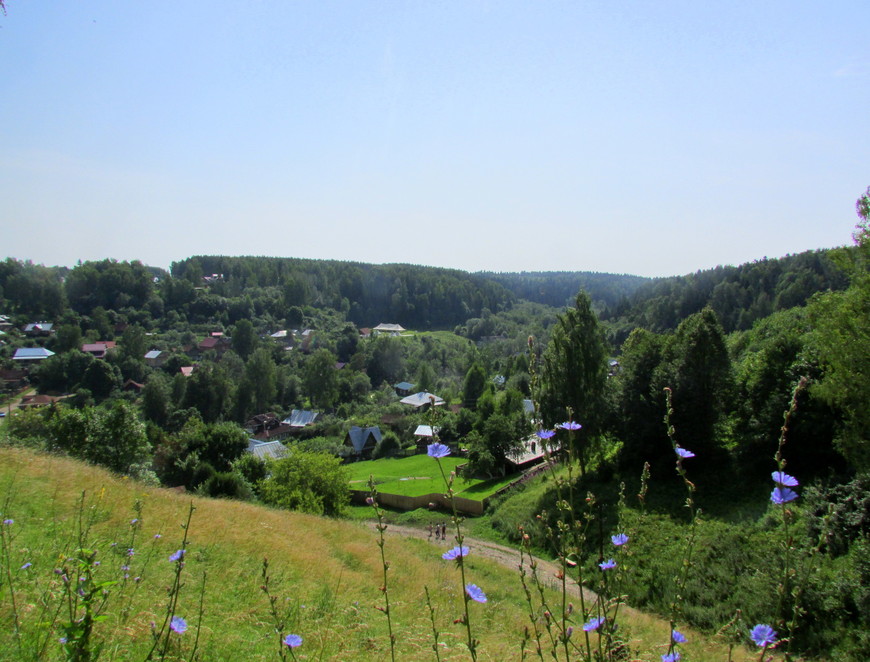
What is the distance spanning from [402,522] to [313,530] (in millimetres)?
14916

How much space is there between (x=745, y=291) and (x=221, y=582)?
3547 inches

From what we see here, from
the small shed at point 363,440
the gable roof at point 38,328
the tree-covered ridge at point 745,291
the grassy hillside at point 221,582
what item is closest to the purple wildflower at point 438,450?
the grassy hillside at point 221,582

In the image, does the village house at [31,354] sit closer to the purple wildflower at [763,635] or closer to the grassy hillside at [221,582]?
the grassy hillside at [221,582]

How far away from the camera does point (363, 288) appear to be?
420 ft

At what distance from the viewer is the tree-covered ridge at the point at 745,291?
69.2 metres

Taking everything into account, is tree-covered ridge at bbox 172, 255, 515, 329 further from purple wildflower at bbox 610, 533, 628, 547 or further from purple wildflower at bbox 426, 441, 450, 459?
purple wildflower at bbox 610, 533, 628, 547

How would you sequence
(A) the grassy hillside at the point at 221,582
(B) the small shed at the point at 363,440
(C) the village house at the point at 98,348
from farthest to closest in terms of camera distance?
(C) the village house at the point at 98,348 → (B) the small shed at the point at 363,440 → (A) the grassy hillside at the point at 221,582

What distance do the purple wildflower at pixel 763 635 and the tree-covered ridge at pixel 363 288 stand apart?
112034mm

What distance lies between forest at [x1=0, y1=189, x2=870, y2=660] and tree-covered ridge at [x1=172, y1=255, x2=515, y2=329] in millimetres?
662

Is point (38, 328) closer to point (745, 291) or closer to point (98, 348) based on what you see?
point (98, 348)

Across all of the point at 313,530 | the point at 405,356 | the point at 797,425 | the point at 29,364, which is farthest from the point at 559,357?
the point at 29,364

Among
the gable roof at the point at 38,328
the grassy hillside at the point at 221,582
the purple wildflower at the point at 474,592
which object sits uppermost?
the purple wildflower at the point at 474,592

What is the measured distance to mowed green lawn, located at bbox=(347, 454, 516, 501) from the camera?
3000 centimetres

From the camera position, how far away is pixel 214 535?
9.38m
